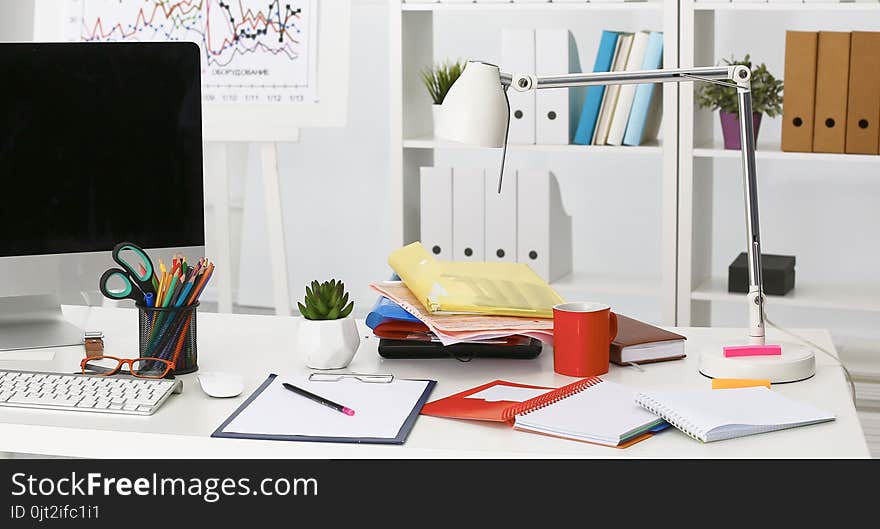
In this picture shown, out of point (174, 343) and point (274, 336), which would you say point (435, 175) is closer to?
point (274, 336)

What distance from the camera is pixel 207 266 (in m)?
1.58

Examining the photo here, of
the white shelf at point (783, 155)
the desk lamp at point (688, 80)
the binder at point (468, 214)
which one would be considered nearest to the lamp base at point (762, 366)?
the desk lamp at point (688, 80)

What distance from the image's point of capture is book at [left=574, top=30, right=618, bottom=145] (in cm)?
281

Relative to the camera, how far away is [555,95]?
9.43 ft

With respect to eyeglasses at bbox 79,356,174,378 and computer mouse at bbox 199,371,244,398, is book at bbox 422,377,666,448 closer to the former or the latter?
computer mouse at bbox 199,371,244,398

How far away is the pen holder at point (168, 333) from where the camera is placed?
1536 millimetres

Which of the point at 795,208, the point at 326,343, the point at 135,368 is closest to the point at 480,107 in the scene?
the point at 326,343

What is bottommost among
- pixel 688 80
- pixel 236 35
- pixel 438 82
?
pixel 688 80

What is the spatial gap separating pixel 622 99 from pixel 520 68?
0.29m

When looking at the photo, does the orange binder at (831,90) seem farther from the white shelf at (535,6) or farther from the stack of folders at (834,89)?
the white shelf at (535,6)

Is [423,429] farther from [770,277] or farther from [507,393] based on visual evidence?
[770,277]

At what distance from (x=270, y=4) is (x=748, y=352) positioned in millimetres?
1803

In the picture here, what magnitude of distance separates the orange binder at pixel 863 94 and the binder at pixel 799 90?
9cm
